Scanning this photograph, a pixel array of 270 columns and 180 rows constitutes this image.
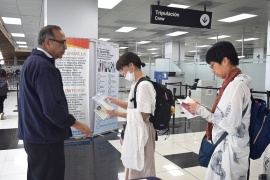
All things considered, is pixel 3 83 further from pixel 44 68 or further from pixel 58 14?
pixel 44 68

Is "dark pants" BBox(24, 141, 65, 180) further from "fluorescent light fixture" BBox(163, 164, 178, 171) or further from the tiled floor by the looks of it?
"fluorescent light fixture" BBox(163, 164, 178, 171)

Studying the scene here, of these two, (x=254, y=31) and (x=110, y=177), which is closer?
(x=110, y=177)

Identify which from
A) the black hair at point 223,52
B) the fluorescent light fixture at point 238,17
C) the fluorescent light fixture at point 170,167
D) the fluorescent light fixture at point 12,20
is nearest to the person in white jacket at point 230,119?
the black hair at point 223,52

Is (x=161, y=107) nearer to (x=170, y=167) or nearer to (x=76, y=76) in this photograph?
(x=170, y=167)

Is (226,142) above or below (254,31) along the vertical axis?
below

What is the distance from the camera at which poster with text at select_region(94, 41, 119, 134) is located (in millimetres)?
4840

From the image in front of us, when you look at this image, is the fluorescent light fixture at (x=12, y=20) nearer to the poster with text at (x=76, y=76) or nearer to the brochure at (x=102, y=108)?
the poster with text at (x=76, y=76)

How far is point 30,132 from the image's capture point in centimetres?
156

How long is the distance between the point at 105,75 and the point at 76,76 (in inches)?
25.2

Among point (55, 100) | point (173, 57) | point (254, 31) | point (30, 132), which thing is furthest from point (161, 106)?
point (173, 57)

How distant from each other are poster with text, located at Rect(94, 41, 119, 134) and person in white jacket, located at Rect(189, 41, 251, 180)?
3.51 m

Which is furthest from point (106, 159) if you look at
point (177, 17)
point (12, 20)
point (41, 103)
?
point (12, 20)

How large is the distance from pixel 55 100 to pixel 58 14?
4.09m

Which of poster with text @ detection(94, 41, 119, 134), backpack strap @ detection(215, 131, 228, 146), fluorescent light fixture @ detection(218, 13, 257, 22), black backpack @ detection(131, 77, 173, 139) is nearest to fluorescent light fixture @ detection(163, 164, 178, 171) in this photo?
black backpack @ detection(131, 77, 173, 139)
